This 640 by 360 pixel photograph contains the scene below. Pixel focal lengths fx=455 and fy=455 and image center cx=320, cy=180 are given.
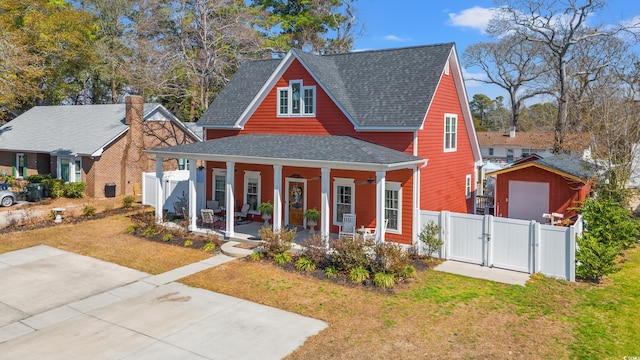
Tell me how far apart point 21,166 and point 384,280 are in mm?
32050

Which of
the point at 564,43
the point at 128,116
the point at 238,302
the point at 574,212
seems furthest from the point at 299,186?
the point at 564,43

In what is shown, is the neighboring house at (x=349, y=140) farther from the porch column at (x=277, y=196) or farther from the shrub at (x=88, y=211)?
the shrub at (x=88, y=211)

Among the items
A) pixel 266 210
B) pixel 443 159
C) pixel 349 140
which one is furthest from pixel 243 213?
pixel 443 159

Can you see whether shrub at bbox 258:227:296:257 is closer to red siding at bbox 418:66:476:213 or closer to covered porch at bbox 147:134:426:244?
covered porch at bbox 147:134:426:244

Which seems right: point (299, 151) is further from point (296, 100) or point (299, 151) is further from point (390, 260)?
point (390, 260)

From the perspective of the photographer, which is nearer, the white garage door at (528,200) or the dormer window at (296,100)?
the white garage door at (528,200)

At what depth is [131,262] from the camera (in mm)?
15430

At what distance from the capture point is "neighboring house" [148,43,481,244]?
16.9 metres

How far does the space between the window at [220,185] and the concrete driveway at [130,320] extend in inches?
319

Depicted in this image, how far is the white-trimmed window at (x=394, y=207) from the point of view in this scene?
56.7ft

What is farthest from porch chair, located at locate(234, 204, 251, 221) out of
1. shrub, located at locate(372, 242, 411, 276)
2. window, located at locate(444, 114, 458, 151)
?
window, located at locate(444, 114, 458, 151)

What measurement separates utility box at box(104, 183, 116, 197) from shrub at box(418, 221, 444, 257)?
21129 millimetres

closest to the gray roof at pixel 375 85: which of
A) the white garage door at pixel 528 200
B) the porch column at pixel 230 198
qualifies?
the porch column at pixel 230 198

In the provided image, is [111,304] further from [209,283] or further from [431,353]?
[431,353]
